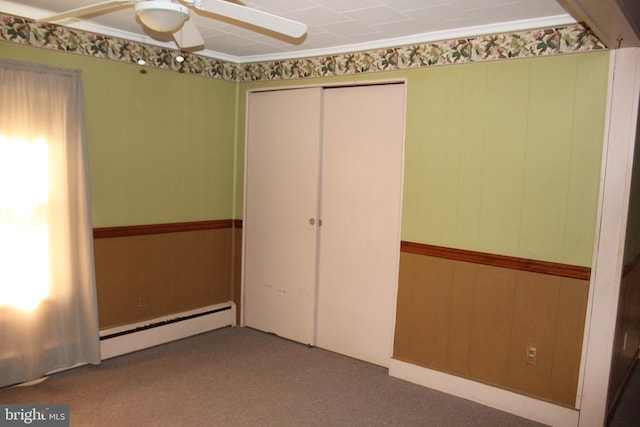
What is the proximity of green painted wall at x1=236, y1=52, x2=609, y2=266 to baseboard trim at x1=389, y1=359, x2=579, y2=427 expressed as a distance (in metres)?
0.87

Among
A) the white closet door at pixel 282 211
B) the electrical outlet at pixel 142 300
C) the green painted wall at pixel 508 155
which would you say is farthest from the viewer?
the white closet door at pixel 282 211

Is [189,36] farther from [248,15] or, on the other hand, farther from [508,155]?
[508,155]

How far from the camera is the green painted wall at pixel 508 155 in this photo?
9.29 feet

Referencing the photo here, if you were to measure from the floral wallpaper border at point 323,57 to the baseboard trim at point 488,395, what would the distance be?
6.73 ft

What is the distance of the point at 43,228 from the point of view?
10.5 feet

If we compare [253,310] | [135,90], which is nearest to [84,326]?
[253,310]

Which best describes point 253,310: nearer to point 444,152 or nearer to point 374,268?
point 374,268

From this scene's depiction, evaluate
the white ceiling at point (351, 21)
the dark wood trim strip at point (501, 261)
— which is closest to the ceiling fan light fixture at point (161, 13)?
the white ceiling at point (351, 21)

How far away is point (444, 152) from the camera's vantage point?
3.32 m

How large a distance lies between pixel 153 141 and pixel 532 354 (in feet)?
9.92

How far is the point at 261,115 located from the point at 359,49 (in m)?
1.08

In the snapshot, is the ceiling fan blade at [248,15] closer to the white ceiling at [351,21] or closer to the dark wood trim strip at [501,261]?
the white ceiling at [351,21]

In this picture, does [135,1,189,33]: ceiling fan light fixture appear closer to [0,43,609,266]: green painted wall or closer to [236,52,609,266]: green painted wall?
[0,43,609,266]: green painted wall

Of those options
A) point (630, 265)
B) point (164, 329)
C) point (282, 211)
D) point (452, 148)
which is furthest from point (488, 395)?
point (164, 329)
